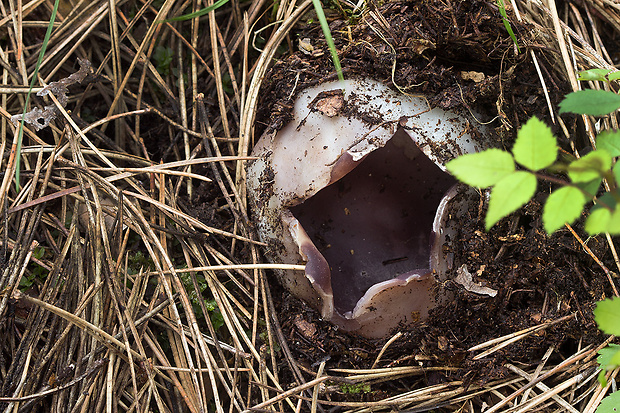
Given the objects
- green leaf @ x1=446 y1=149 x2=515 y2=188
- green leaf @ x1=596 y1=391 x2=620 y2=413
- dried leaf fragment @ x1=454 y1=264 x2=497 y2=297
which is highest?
green leaf @ x1=446 y1=149 x2=515 y2=188

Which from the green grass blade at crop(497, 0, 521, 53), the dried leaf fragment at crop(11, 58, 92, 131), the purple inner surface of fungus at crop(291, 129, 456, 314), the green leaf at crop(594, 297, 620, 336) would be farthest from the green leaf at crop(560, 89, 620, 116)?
the dried leaf fragment at crop(11, 58, 92, 131)

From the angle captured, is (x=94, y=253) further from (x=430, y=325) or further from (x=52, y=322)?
(x=430, y=325)

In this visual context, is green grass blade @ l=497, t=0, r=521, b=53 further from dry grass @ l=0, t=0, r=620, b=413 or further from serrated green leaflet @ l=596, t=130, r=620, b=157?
serrated green leaflet @ l=596, t=130, r=620, b=157

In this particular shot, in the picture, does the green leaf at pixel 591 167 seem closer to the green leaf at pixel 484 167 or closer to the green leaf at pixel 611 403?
the green leaf at pixel 484 167

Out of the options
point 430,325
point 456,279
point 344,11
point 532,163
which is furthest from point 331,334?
point 344,11

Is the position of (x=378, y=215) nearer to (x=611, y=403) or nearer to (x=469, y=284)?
(x=469, y=284)

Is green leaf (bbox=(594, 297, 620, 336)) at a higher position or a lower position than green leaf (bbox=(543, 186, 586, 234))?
lower

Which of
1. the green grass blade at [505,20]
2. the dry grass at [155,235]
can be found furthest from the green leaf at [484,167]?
the dry grass at [155,235]
